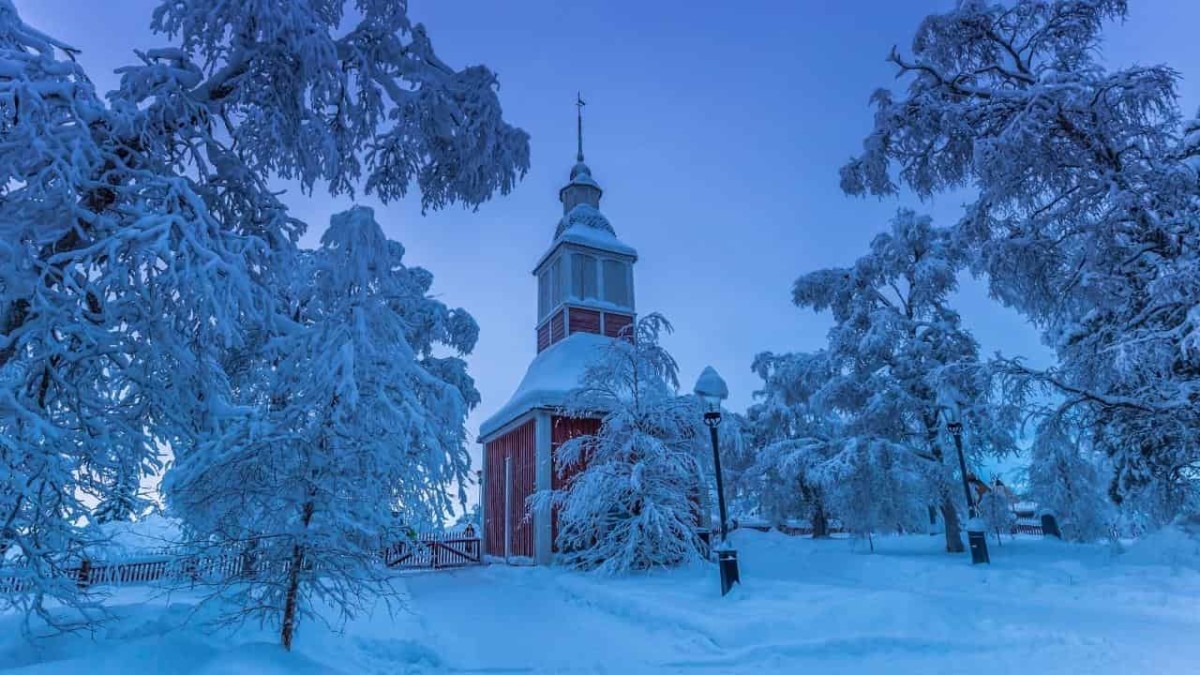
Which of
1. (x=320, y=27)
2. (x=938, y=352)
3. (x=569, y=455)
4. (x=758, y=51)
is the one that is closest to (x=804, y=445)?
(x=938, y=352)

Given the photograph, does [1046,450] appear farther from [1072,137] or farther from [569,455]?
[569,455]

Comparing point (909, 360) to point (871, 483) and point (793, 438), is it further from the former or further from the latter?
point (793, 438)

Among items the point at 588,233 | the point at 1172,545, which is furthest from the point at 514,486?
the point at 1172,545

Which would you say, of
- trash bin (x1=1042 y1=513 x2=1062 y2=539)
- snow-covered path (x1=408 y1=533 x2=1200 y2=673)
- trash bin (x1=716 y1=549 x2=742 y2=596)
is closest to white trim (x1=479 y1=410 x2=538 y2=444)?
snow-covered path (x1=408 y1=533 x2=1200 y2=673)

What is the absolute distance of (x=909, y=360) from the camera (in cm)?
1466

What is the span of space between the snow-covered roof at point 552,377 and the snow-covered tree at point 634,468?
2.77 feet

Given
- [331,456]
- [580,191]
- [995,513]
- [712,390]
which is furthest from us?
[580,191]

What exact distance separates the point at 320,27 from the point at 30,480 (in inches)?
155

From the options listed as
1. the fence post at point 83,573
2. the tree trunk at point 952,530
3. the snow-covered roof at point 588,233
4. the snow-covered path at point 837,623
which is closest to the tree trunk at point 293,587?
the fence post at point 83,573

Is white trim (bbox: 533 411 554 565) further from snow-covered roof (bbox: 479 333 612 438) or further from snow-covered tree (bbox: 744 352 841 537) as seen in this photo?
snow-covered tree (bbox: 744 352 841 537)

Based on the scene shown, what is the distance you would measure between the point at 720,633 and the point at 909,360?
443 inches

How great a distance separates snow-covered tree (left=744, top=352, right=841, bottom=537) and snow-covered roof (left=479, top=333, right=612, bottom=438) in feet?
19.8

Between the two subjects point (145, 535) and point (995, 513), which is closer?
point (145, 535)

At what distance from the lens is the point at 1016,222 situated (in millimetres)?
8461
